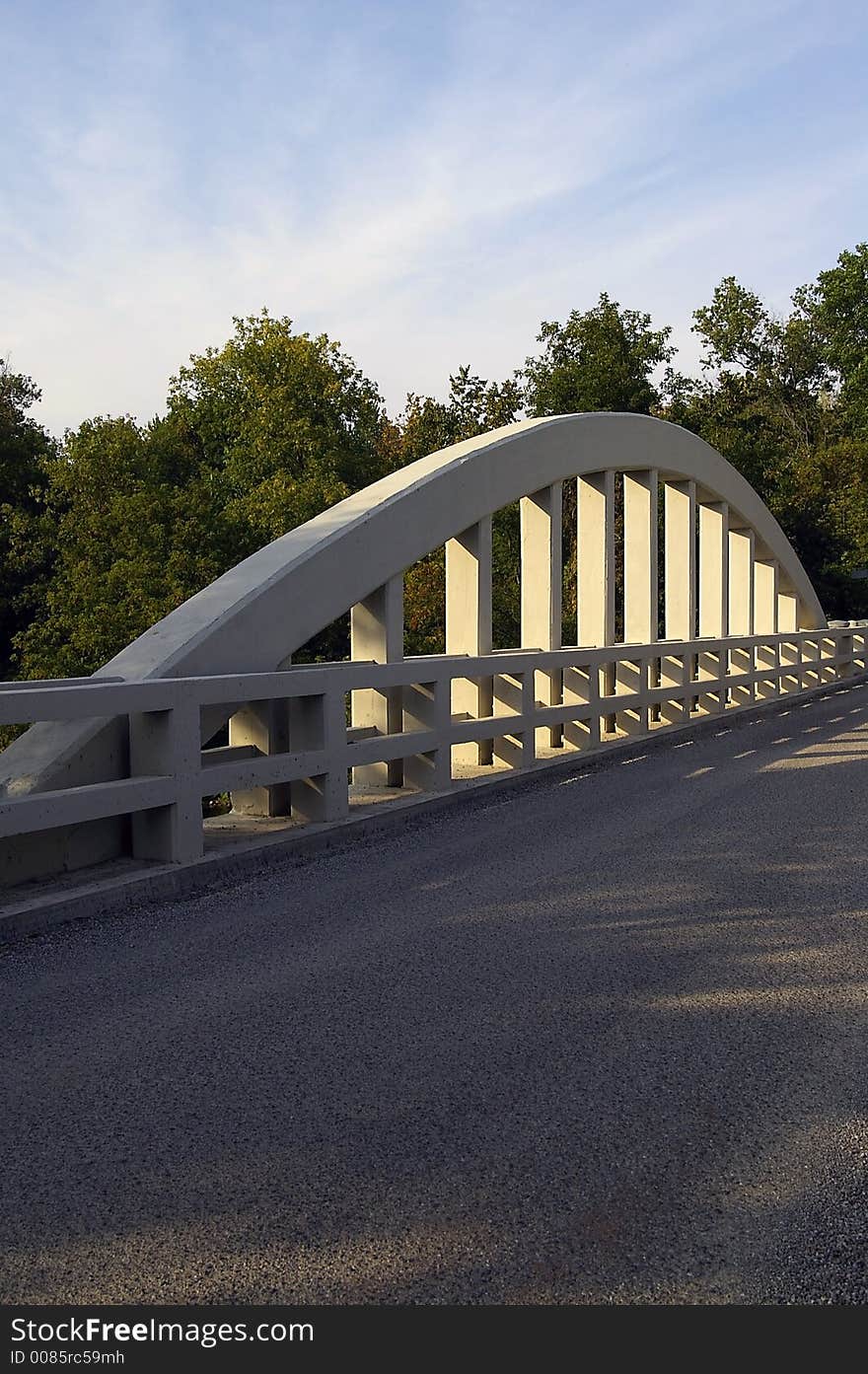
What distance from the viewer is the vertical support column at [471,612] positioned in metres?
11.7

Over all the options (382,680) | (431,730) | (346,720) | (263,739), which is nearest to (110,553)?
(346,720)

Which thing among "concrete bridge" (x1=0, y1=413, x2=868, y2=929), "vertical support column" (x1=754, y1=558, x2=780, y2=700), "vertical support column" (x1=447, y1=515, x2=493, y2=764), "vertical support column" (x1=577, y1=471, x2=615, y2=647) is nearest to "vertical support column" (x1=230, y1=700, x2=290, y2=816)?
"concrete bridge" (x1=0, y1=413, x2=868, y2=929)

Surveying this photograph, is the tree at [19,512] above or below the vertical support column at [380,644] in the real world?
above

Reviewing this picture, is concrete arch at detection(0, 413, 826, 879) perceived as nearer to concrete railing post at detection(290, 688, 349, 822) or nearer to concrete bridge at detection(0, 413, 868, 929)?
concrete bridge at detection(0, 413, 868, 929)

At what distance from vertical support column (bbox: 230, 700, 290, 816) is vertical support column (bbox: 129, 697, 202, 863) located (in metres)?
1.24

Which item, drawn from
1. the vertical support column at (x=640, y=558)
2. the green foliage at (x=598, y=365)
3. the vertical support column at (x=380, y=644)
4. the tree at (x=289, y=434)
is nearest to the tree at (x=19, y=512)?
the tree at (x=289, y=434)

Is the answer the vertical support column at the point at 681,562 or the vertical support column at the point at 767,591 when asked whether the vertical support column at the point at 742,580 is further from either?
the vertical support column at the point at 681,562

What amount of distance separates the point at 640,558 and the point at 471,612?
553 centimetres

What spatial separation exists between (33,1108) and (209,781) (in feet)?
11.9

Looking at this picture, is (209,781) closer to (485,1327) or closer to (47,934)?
(47,934)

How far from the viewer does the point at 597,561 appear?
14859 millimetres

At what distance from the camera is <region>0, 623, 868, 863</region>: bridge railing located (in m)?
6.52

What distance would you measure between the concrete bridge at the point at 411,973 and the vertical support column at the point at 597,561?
5.64 feet

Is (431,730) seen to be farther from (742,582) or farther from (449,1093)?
(742,582)
